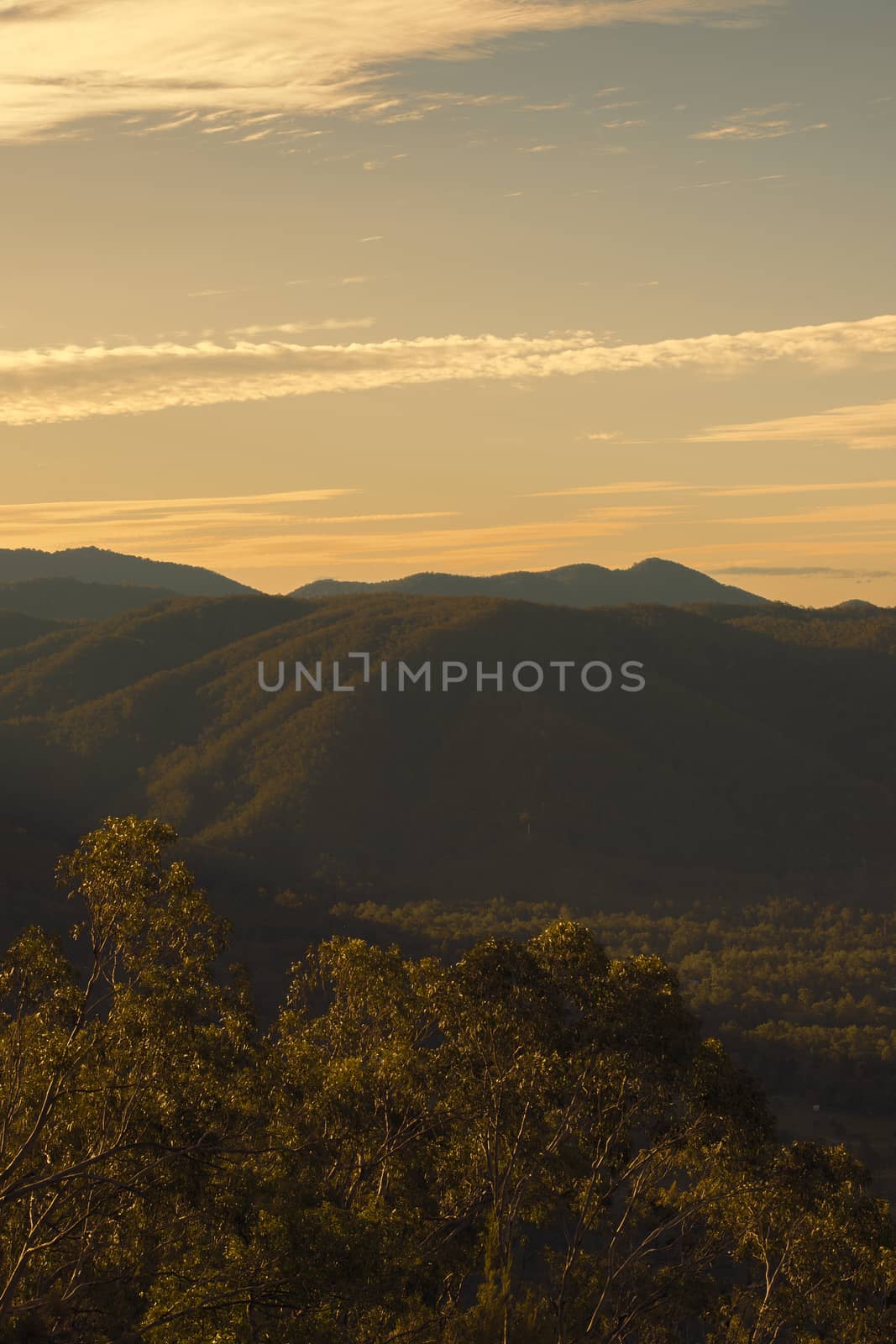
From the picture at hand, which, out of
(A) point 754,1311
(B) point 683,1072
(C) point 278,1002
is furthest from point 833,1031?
(B) point 683,1072

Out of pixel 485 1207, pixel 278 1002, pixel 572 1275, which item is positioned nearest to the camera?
pixel 485 1207

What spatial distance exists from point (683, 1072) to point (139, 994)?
12.7 meters

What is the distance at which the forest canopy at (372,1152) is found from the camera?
24016 millimetres

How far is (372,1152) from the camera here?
1242 inches

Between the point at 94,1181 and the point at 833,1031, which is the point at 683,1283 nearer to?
the point at 94,1181

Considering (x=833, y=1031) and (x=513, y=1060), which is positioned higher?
(x=513, y=1060)

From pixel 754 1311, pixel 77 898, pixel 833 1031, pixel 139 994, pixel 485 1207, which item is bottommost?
pixel 833 1031

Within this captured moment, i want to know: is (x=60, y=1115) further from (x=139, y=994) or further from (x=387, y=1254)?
(x=387, y=1254)

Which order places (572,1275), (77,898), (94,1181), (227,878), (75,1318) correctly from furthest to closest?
(227,878) < (77,898) < (572,1275) < (75,1318) < (94,1181)

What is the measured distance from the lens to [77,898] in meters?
153

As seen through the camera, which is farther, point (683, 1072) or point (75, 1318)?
point (683, 1072)

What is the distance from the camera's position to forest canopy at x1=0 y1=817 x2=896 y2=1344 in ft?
78.8

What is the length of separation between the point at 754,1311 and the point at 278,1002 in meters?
102

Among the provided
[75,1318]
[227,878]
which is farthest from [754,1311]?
[227,878]
